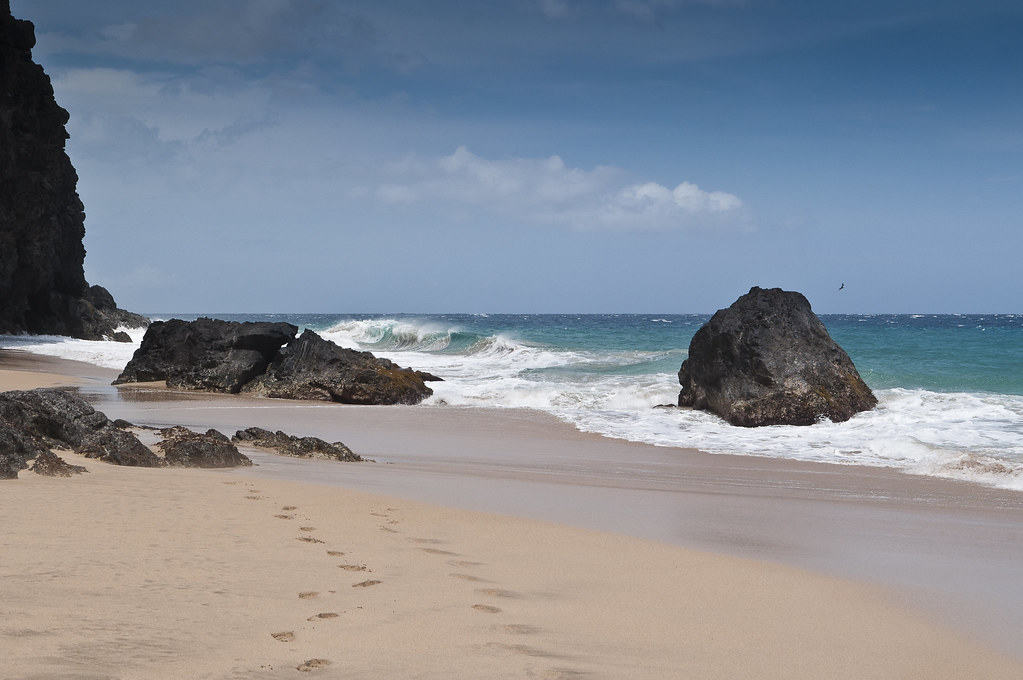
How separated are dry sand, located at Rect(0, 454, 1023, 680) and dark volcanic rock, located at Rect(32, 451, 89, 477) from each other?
2.35 ft

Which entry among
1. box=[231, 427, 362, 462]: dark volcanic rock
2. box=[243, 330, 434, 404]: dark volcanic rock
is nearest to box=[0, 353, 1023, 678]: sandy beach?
box=[231, 427, 362, 462]: dark volcanic rock

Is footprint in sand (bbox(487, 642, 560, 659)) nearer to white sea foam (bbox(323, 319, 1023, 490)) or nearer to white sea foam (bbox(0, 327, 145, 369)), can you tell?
white sea foam (bbox(323, 319, 1023, 490))

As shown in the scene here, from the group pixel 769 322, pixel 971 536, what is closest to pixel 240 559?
pixel 971 536

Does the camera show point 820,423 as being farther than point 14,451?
Yes

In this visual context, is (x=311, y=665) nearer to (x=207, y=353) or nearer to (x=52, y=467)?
(x=52, y=467)

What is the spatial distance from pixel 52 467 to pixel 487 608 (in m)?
4.23

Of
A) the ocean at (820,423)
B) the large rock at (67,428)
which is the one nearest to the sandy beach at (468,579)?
the large rock at (67,428)

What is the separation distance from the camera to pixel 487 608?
12.2ft

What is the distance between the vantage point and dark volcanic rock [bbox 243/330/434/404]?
55.4 feet

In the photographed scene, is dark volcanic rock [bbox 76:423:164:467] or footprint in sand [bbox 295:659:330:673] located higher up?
dark volcanic rock [bbox 76:423:164:467]

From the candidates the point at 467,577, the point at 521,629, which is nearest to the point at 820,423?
the point at 467,577

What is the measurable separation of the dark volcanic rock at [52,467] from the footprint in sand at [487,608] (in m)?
4.07

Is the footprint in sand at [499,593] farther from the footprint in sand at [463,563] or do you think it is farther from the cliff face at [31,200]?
the cliff face at [31,200]

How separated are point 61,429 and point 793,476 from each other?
753 centimetres
